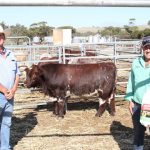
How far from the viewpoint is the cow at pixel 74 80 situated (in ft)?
27.2

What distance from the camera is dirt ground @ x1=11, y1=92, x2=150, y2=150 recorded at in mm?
6082

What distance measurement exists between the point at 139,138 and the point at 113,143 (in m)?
1.70

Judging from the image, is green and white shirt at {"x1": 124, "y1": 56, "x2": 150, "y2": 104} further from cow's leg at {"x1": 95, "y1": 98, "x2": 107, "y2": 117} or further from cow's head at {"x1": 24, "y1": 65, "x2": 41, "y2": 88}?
cow's head at {"x1": 24, "y1": 65, "x2": 41, "y2": 88}

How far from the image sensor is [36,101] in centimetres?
992

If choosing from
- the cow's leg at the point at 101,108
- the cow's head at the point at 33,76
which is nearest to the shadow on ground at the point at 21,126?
the cow's head at the point at 33,76

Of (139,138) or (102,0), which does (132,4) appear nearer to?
(102,0)

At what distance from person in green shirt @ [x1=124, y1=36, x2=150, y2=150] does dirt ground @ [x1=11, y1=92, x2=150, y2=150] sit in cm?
151

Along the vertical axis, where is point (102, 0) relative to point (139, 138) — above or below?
above

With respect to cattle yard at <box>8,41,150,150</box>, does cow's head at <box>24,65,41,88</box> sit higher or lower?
higher

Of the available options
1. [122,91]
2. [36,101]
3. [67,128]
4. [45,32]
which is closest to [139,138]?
[67,128]

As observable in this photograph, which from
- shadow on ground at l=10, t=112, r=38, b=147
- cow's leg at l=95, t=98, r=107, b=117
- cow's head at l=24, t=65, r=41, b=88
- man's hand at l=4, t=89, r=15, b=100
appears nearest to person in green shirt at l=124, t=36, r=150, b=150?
man's hand at l=4, t=89, r=15, b=100

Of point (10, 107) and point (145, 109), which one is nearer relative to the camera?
point (145, 109)

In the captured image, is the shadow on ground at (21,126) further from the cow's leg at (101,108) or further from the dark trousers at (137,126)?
the dark trousers at (137,126)

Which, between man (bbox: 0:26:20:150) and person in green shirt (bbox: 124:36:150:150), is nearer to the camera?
person in green shirt (bbox: 124:36:150:150)
